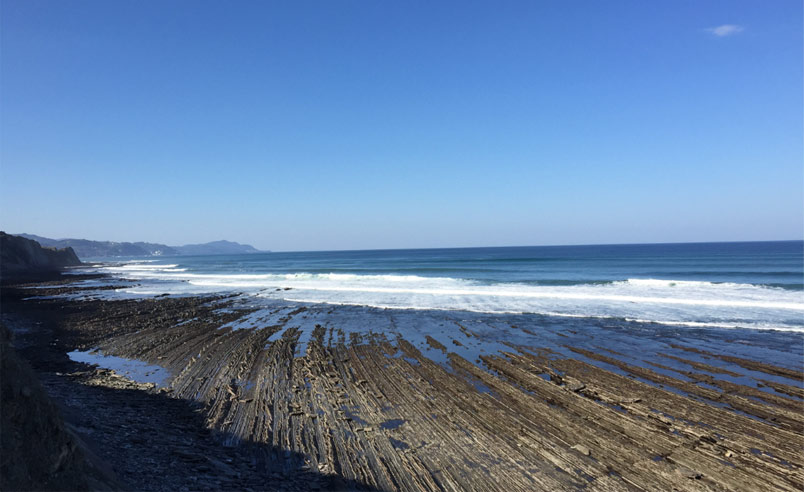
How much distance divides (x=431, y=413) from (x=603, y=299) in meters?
21.6

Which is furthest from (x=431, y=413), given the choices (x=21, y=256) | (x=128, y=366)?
(x=21, y=256)

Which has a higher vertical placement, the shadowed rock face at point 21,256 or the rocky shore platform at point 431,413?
the shadowed rock face at point 21,256

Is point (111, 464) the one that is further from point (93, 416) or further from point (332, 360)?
point (332, 360)

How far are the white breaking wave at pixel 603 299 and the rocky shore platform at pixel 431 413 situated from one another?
5.54m

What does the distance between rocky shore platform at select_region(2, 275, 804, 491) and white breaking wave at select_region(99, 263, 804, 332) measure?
5.54 m

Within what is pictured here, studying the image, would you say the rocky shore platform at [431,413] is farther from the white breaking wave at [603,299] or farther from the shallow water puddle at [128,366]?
the white breaking wave at [603,299]

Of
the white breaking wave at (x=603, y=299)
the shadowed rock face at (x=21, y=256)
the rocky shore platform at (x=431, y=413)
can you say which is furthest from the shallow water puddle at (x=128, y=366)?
the shadowed rock face at (x=21, y=256)

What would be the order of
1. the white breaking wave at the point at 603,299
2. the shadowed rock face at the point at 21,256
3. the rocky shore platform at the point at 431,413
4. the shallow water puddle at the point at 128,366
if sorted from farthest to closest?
the shadowed rock face at the point at 21,256, the white breaking wave at the point at 603,299, the shallow water puddle at the point at 128,366, the rocky shore platform at the point at 431,413

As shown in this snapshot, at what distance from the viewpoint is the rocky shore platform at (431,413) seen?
6.48m

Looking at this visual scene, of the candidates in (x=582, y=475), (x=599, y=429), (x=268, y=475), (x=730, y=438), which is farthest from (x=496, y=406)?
(x=268, y=475)

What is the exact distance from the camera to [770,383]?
10.6 metres

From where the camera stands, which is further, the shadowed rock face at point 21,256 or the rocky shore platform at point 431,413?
the shadowed rock face at point 21,256

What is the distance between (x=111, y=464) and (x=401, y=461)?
4536 millimetres

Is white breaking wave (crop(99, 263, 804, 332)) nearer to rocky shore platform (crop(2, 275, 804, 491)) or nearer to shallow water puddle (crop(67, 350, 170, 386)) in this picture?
rocky shore platform (crop(2, 275, 804, 491))
